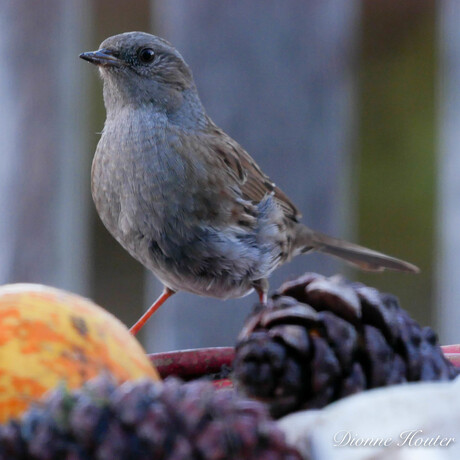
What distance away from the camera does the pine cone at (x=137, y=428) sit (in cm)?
103

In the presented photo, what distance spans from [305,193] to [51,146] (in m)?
1.29

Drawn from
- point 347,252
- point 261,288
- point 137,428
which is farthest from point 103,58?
point 137,428

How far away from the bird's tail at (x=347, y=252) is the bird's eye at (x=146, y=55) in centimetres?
94

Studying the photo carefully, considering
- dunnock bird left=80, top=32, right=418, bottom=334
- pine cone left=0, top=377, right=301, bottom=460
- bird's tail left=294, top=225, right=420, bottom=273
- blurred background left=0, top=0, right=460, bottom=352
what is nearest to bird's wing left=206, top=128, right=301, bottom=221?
dunnock bird left=80, top=32, right=418, bottom=334

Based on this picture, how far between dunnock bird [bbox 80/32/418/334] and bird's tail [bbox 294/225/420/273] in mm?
416

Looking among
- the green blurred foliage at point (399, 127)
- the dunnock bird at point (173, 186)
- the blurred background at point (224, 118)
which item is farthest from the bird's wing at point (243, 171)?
the green blurred foliage at point (399, 127)

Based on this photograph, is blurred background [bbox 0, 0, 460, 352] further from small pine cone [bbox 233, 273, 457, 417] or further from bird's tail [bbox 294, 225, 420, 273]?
small pine cone [bbox 233, 273, 457, 417]

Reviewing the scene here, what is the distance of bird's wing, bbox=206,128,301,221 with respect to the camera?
9.32 ft

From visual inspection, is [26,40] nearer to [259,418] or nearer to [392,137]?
[259,418]

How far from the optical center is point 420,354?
1.46 m

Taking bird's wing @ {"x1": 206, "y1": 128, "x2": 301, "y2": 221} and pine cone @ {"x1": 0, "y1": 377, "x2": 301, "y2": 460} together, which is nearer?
pine cone @ {"x1": 0, "y1": 377, "x2": 301, "y2": 460}

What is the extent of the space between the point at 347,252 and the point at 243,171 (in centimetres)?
87

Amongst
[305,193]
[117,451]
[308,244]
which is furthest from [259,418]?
[305,193]

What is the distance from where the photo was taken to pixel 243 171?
297 cm
